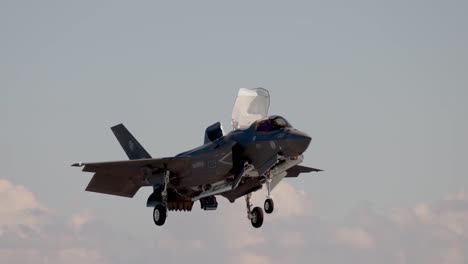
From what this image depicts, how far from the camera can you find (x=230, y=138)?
57.9 metres

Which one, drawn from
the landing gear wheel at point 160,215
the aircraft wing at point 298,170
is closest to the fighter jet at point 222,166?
Result: the landing gear wheel at point 160,215

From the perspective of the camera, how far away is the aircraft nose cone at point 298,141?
180 ft

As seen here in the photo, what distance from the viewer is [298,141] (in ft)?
180

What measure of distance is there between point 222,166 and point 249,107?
4.45 m

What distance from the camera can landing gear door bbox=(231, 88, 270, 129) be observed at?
6028cm

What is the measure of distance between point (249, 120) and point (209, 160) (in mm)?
3467

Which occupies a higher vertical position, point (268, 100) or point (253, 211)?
point (268, 100)

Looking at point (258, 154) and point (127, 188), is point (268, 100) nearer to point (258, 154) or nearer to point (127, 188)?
Answer: point (258, 154)

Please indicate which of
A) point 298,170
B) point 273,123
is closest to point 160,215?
point 273,123

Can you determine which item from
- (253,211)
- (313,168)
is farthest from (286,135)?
(313,168)

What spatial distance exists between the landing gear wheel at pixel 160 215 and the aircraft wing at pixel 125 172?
1735 mm

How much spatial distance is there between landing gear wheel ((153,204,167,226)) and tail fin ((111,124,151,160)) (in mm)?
4839

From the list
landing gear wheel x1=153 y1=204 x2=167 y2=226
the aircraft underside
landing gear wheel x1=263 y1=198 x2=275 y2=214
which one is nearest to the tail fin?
the aircraft underside

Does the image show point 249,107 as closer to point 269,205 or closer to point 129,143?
point 269,205
